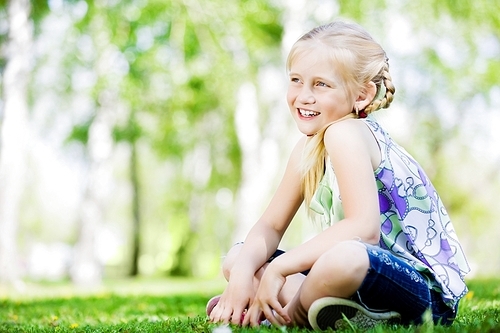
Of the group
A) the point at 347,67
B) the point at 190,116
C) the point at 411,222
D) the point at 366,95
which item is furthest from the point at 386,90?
the point at 190,116

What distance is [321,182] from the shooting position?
2.90 metres

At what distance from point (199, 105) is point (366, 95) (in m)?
16.0

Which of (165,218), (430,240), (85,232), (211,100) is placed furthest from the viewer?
(165,218)

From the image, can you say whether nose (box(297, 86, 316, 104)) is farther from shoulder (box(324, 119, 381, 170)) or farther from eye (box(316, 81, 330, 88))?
shoulder (box(324, 119, 381, 170))

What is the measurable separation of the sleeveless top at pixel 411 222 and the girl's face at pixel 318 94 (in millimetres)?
144

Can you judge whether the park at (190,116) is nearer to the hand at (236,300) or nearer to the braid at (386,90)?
the hand at (236,300)

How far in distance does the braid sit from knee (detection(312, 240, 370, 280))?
0.75m

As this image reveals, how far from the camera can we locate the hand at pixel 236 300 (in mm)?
2748

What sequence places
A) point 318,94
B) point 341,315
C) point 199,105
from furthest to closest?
point 199,105 → point 318,94 → point 341,315

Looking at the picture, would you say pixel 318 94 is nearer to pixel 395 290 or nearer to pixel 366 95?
pixel 366 95

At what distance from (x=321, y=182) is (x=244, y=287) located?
1.84ft

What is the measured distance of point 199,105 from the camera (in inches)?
736

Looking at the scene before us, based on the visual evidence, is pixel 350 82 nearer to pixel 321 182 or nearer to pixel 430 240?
pixel 321 182

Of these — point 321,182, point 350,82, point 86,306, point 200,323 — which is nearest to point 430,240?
point 321,182
